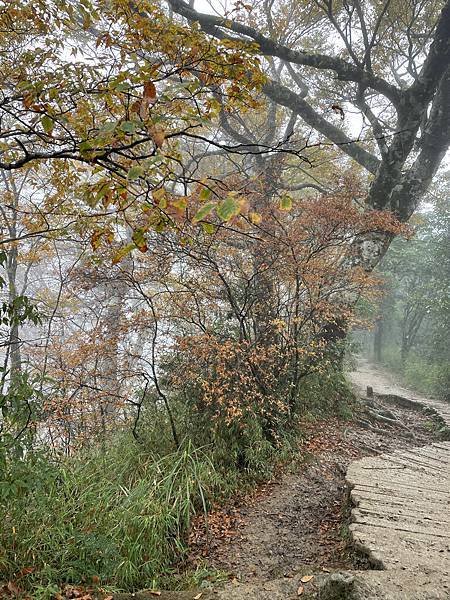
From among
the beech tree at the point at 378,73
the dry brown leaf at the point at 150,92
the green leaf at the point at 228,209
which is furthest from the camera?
the beech tree at the point at 378,73

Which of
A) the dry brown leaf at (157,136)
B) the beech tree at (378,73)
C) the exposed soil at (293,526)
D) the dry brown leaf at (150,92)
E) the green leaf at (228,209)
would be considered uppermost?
the beech tree at (378,73)

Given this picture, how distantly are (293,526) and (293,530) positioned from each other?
0.07 metres

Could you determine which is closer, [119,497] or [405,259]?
[119,497]

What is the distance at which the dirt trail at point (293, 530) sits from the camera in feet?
9.84

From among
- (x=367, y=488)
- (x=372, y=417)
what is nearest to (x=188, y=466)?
(x=367, y=488)

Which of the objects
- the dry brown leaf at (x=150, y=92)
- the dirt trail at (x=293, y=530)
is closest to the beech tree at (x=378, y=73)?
the dirt trail at (x=293, y=530)

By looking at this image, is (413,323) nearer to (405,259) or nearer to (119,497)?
(405,259)

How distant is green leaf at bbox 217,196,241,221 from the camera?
1312 millimetres

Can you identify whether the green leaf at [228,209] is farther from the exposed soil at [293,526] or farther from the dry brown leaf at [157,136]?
the exposed soil at [293,526]

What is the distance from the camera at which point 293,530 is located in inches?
155

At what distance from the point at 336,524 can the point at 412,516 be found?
1016mm

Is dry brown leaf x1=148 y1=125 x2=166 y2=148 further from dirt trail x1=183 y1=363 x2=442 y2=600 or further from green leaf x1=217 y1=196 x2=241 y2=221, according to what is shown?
dirt trail x1=183 y1=363 x2=442 y2=600

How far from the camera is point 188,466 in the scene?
14.6 feet

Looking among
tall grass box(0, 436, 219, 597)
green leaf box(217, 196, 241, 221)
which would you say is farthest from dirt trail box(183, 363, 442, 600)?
green leaf box(217, 196, 241, 221)
